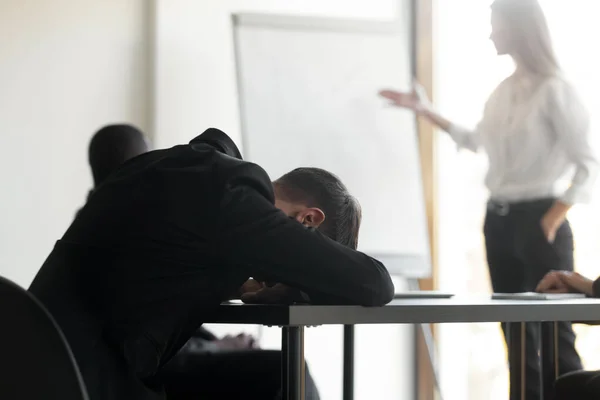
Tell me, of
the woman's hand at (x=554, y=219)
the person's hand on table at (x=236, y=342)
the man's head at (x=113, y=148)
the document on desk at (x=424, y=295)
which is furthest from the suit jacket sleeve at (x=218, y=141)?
the woman's hand at (x=554, y=219)

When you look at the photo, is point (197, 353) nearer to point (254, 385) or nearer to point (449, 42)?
point (254, 385)

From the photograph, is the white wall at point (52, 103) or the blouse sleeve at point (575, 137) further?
the white wall at point (52, 103)

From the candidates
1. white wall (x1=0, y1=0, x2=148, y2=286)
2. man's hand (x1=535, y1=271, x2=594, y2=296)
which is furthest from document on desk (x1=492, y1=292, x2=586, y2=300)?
white wall (x1=0, y1=0, x2=148, y2=286)

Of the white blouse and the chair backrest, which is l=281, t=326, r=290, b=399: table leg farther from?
the white blouse

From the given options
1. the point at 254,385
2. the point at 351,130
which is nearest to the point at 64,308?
the point at 254,385

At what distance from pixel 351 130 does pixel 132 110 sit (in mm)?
1030

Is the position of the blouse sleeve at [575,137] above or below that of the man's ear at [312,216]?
above

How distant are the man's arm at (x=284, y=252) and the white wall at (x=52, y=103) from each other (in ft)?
8.54

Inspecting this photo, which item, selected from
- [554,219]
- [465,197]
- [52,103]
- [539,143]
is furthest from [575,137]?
[52,103]

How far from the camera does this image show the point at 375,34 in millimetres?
3588

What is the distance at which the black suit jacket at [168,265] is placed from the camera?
1.17 meters

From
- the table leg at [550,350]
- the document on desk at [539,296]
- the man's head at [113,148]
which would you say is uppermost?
the man's head at [113,148]

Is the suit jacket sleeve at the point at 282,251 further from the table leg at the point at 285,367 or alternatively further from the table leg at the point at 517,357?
the table leg at the point at 517,357

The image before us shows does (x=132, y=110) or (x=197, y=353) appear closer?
(x=197, y=353)
